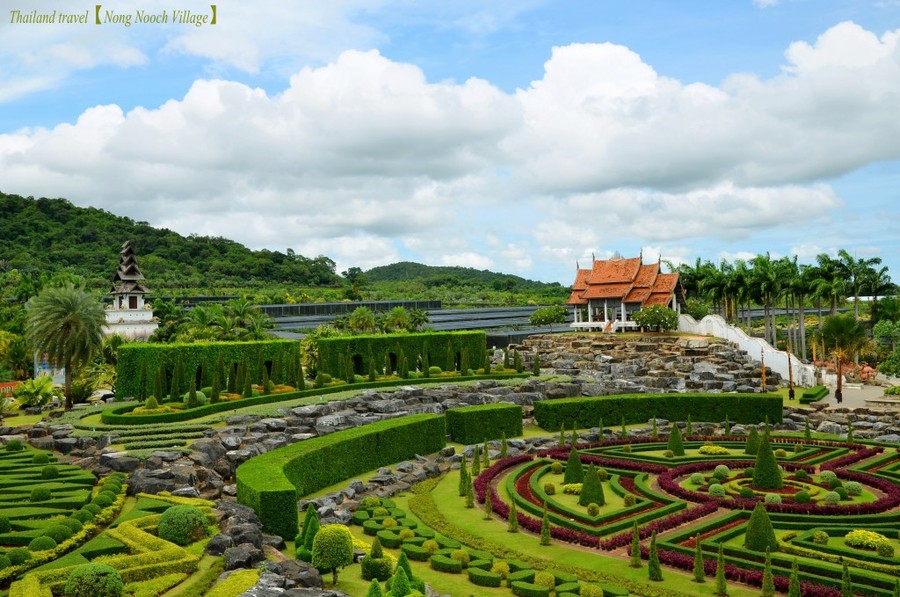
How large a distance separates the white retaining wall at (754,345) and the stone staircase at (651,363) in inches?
35.7

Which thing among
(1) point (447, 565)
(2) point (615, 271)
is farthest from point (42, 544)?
(2) point (615, 271)

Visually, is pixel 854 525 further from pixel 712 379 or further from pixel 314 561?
pixel 712 379

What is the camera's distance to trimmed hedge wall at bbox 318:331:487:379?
2207 inches

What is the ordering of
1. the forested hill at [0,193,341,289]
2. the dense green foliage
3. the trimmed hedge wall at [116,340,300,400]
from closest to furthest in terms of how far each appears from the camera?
the dense green foliage
the trimmed hedge wall at [116,340,300,400]
the forested hill at [0,193,341,289]

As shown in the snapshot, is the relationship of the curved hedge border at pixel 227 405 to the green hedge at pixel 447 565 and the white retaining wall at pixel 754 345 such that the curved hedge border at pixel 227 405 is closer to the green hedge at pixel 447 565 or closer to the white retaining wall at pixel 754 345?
the green hedge at pixel 447 565

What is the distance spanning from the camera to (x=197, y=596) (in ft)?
61.1

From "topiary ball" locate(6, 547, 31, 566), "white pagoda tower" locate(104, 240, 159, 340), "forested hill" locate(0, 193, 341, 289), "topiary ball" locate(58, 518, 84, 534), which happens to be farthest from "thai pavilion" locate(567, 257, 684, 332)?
"forested hill" locate(0, 193, 341, 289)

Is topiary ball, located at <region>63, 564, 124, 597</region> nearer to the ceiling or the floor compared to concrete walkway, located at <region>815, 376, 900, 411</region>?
nearer to the ceiling

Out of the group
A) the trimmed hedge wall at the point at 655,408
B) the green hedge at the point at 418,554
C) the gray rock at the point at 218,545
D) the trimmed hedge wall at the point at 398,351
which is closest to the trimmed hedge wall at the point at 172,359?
the trimmed hedge wall at the point at 398,351

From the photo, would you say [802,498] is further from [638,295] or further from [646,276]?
[646,276]

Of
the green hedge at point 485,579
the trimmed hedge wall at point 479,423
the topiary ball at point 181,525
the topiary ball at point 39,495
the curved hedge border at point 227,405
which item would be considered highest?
the curved hedge border at point 227,405

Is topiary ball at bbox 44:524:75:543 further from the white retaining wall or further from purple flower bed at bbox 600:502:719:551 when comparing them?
the white retaining wall

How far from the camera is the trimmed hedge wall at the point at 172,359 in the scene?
4603 centimetres

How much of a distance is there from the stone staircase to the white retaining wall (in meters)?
0.91
